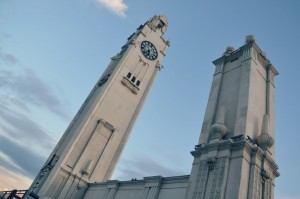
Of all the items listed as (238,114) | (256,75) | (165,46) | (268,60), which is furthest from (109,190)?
(165,46)

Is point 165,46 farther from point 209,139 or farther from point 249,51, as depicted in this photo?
point 209,139

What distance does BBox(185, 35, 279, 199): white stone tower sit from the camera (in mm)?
18984

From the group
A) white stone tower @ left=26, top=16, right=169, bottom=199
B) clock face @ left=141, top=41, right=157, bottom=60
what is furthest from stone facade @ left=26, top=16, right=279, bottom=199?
clock face @ left=141, top=41, right=157, bottom=60

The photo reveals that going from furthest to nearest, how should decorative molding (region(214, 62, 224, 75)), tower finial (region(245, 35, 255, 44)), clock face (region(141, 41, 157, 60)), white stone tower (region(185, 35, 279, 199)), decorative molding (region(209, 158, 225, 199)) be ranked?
1. clock face (region(141, 41, 157, 60))
2. decorative molding (region(214, 62, 224, 75))
3. tower finial (region(245, 35, 255, 44))
4. white stone tower (region(185, 35, 279, 199))
5. decorative molding (region(209, 158, 225, 199))

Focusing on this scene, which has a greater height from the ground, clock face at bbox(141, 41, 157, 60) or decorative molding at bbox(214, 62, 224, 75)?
clock face at bbox(141, 41, 157, 60)

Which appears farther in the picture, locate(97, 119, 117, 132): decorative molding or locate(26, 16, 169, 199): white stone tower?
locate(97, 119, 117, 132): decorative molding

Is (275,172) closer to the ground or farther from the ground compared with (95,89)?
closer to the ground

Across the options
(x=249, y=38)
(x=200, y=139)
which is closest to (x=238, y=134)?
(x=200, y=139)

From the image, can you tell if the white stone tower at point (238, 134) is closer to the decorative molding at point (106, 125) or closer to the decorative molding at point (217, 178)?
the decorative molding at point (217, 178)

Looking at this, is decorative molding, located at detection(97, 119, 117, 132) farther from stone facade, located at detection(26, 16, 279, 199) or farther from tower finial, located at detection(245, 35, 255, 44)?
tower finial, located at detection(245, 35, 255, 44)

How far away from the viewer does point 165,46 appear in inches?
2501

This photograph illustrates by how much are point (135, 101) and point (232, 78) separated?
27.8 metres

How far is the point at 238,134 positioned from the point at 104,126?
29.0 metres

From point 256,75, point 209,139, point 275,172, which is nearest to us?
point 275,172
